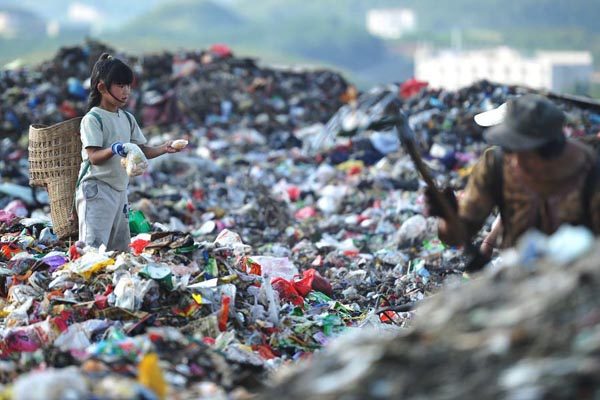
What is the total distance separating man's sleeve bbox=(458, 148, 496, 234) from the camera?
4230mm

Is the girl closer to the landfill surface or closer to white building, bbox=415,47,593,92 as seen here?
the landfill surface

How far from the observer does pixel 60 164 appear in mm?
6418

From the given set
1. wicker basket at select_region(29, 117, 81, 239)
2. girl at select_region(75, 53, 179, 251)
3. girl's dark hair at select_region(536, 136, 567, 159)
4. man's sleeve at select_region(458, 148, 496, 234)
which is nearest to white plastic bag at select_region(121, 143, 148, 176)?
girl at select_region(75, 53, 179, 251)

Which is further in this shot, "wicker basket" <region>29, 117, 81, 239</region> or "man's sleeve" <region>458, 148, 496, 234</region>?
"wicker basket" <region>29, 117, 81, 239</region>

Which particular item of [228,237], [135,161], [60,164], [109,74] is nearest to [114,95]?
[109,74]

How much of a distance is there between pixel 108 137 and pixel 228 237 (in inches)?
59.6

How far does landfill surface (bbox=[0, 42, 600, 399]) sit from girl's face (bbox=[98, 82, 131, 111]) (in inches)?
32.9

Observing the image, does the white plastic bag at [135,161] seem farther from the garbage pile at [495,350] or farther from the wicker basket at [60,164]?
the garbage pile at [495,350]

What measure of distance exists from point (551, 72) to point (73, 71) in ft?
219

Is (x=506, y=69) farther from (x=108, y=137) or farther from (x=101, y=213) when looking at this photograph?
(x=108, y=137)

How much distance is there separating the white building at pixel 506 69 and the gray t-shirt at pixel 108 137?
74052 millimetres

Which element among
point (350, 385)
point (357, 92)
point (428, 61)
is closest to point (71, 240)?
point (350, 385)

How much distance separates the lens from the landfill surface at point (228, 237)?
14.3ft

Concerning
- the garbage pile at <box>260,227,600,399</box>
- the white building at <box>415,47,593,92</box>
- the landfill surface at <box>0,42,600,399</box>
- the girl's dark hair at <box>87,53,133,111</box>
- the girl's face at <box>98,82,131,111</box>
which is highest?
the girl's dark hair at <box>87,53,133,111</box>
